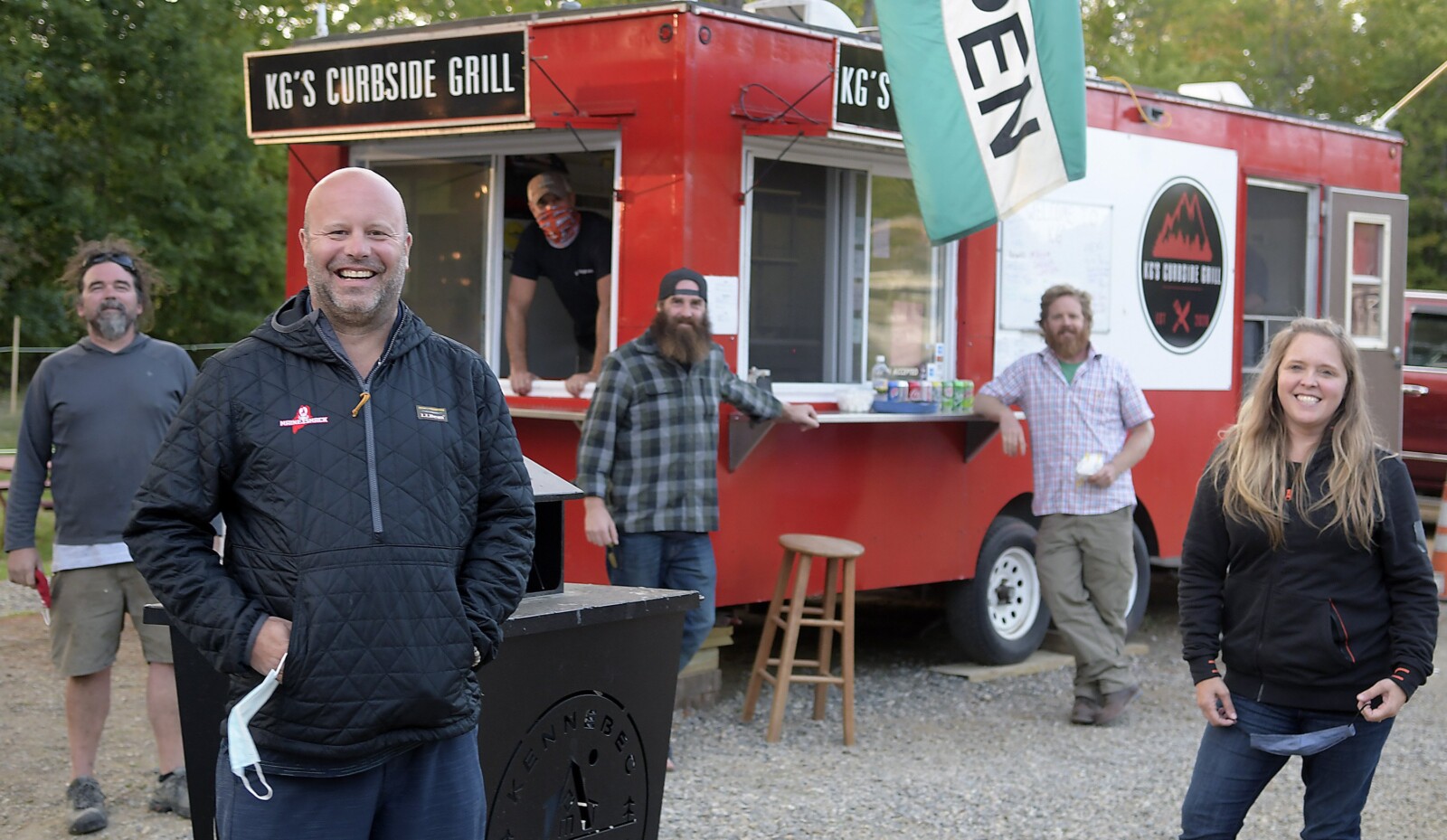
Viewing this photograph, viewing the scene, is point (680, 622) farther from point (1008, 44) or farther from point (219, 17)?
point (219, 17)

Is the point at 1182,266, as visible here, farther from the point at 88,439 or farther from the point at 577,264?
the point at 88,439

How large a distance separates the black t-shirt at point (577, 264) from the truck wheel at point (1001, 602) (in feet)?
7.77

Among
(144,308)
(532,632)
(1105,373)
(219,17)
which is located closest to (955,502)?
(1105,373)

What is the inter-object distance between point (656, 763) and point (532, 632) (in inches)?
23.7

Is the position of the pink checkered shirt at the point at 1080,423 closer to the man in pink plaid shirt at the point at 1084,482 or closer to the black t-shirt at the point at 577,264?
the man in pink plaid shirt at the point at 1084,482

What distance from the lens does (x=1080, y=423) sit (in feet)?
23.5

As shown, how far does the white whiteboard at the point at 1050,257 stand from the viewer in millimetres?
8164

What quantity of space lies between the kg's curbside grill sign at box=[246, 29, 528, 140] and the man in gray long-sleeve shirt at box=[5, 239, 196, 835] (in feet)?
6.26

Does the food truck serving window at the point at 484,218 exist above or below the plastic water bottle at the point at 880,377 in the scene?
above

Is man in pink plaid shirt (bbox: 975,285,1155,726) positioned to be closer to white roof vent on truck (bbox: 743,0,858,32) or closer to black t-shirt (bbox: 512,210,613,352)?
white roof vent on truck (bbox: 743,0,858,32)

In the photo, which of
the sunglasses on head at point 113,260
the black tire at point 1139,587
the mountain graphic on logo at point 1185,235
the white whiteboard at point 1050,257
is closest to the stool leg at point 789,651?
the white whiteboard at point 1050,257

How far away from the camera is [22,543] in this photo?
5215mm

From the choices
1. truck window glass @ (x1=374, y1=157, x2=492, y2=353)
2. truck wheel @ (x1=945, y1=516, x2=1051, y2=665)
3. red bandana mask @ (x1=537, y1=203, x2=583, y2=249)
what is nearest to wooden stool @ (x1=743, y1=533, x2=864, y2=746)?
truck wheel @ (x1=945, y1=516, x2=1051, y2=665)

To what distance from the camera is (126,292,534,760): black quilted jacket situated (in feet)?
8.63
